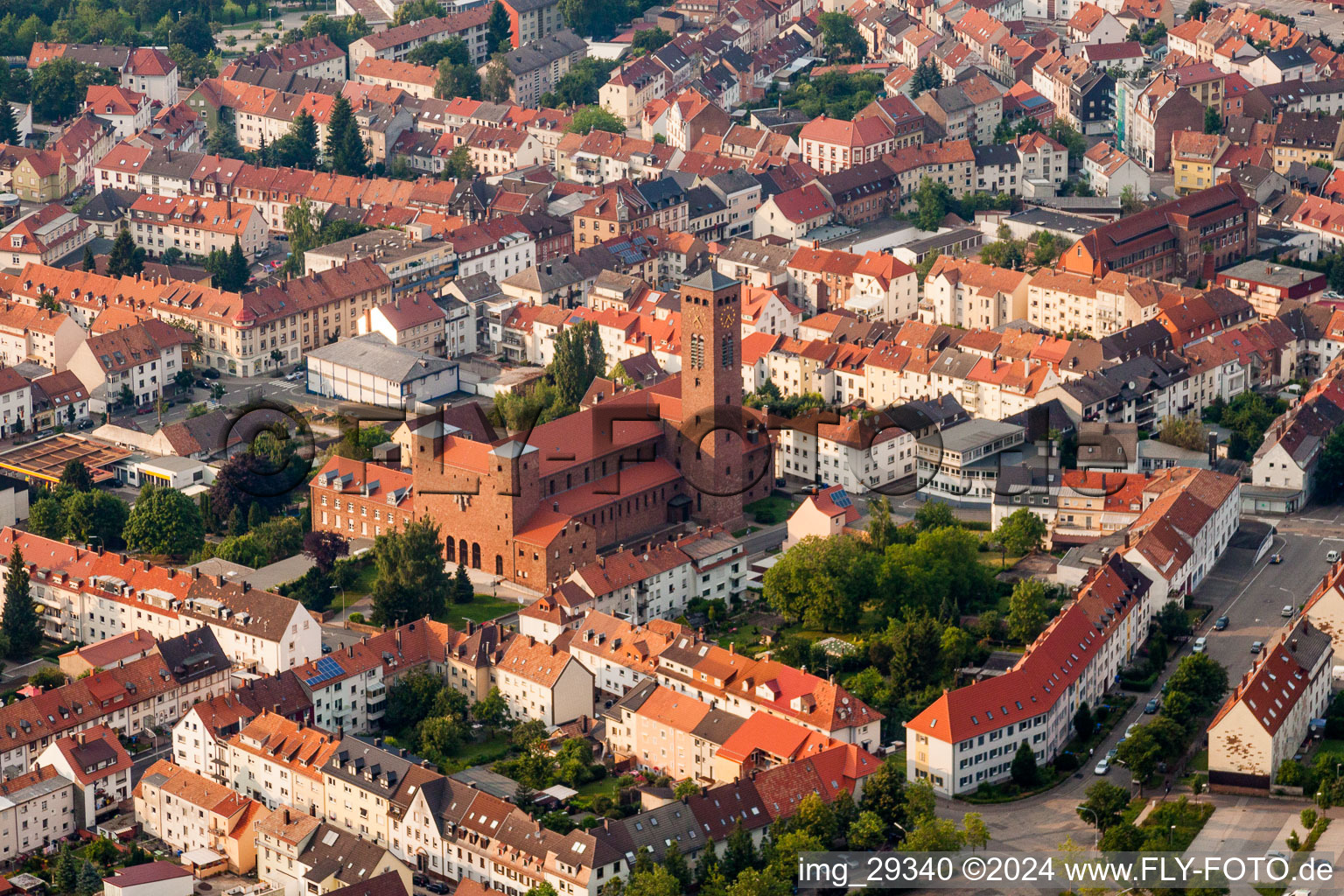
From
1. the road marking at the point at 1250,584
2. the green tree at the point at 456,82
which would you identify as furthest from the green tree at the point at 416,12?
the road marking at the point at 1250,584

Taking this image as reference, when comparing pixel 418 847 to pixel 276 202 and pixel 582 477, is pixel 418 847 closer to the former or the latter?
pixel 582 477

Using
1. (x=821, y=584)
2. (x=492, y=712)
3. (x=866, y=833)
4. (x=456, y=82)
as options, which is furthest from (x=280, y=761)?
(x=456, y=82)

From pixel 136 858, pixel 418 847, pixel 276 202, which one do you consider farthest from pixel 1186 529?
pixel 276 202

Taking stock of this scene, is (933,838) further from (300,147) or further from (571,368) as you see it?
(300,147)

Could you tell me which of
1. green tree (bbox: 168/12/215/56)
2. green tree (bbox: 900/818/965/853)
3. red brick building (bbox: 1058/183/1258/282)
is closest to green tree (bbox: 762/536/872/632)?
green tree (bbox: 900/818/965/853)

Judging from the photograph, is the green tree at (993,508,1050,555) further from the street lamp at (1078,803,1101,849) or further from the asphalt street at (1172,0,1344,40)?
the asphalt street at (1172,0,1344,40)
